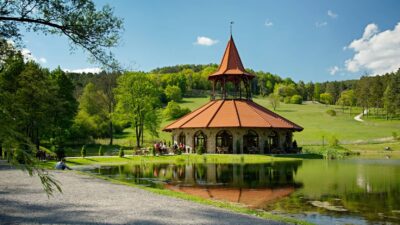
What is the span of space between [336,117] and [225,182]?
82.4m

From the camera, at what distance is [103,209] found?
10.7m

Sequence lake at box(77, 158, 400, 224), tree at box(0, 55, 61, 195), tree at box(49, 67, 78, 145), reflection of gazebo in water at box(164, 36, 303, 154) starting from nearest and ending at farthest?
tree at box(0, 55, 61, 195) < lake at box(77, 158, 400, 224) < reflection of gazebo in water at box(164, 36, 303, 154) < tree at box(49, 67, 78, 145)

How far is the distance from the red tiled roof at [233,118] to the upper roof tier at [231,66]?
3314 millimetres

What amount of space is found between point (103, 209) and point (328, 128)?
73729 mm

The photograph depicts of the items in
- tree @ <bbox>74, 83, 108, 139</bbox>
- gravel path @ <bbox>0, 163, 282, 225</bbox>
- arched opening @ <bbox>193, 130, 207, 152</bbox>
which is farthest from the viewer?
tree @ <bbox>74, 83, 108, 139</bbox>

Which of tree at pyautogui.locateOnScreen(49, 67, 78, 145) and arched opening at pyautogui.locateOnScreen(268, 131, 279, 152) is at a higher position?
tree at pyautogui.locateOnScreen(49, 67, 78, 145)

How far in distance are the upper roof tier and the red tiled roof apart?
Answer: 3.31 m

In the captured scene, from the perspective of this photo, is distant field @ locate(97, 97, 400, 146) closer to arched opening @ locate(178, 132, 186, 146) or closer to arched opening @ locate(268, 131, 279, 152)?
arched opening @ locate(268, 131, 279, 152)

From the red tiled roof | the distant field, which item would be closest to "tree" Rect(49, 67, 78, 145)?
the distant field

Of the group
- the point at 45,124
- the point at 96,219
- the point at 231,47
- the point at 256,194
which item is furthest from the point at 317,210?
the point at 231,47

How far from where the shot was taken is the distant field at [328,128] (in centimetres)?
6619

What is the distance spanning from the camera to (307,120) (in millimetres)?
90875

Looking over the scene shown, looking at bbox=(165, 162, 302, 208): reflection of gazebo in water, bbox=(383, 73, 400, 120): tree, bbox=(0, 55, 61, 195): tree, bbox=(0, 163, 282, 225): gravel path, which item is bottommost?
bbox=(165, 162, 302, 208): reflection of gazebo in water

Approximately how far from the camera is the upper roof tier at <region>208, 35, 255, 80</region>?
1988 inches
